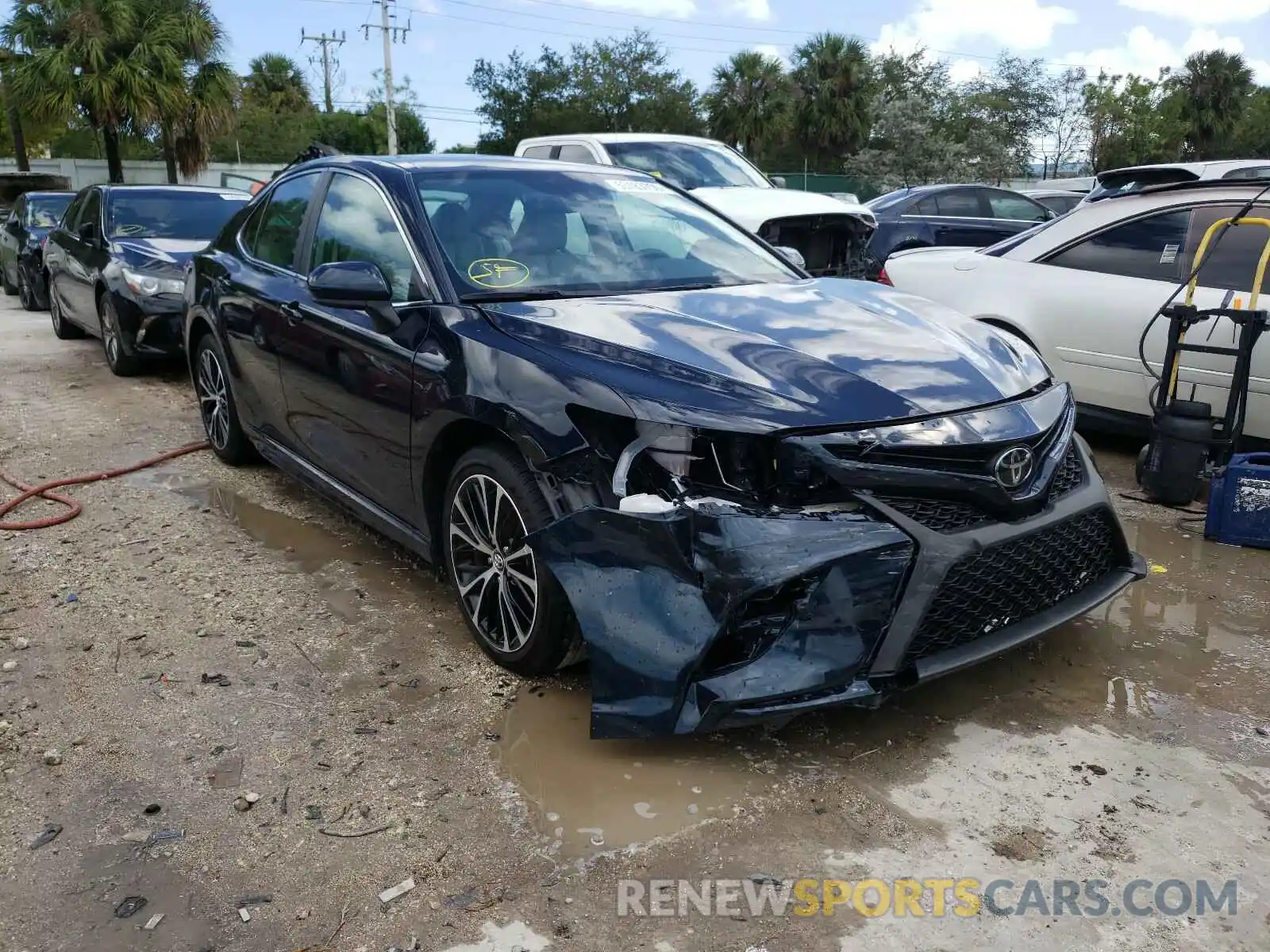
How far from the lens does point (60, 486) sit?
5.43 m

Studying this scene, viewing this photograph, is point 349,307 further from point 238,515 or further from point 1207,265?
point 1207,265

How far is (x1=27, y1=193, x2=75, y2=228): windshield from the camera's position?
1337 centimetres

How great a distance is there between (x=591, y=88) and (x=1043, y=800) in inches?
1923

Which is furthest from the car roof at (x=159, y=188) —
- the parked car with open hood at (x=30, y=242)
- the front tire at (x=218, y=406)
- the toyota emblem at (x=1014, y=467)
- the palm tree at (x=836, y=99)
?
the palm tree at (x=836, y=99)

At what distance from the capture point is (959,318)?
3.66m

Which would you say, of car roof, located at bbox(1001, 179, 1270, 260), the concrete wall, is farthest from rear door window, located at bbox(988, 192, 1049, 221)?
the concrete wall

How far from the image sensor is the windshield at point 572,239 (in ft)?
12.0

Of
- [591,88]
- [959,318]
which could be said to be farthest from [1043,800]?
[591,88]

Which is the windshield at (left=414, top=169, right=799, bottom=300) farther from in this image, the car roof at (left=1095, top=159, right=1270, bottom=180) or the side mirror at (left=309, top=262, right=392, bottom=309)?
the car roof at (left=1095, top=159, right=1270, bottom=180)

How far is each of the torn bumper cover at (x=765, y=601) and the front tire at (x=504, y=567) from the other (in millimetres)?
287

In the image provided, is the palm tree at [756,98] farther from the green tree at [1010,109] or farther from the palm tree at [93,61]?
the palm tree at [93,61]

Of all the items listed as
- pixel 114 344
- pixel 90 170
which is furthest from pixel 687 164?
pixel 90 170

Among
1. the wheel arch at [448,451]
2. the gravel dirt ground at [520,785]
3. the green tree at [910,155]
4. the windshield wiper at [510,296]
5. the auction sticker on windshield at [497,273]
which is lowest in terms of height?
the gravel dirt ground at [520,785]

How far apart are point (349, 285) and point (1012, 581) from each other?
2.33m
